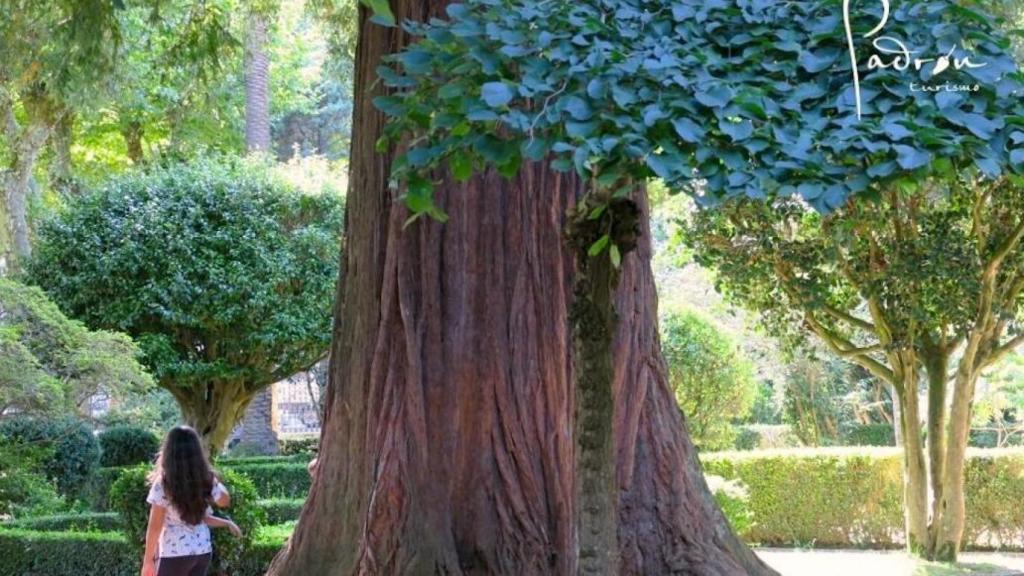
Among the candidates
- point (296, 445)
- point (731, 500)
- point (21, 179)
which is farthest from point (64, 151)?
point (731, 500)

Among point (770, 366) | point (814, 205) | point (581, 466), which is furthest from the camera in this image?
point (770, 366)

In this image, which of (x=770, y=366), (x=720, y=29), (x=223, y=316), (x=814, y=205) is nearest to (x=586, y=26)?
(x=720, y=29)

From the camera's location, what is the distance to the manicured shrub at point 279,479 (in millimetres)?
19562

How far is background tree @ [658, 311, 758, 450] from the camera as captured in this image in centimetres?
2070

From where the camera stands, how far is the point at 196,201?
65.5 feet

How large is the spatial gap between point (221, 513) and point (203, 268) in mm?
9566

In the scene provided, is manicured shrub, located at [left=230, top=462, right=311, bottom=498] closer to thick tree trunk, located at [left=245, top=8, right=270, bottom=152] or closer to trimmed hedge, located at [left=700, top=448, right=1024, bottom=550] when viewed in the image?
trimmed hedge, located at [left=700, top=448, right=1024, bottom=550]

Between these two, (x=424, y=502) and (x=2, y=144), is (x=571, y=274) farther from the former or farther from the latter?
(x=2, y=144)

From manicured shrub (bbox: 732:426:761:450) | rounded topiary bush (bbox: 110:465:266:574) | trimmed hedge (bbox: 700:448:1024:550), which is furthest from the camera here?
manicured shrub (bbox: 732:426:761:450)

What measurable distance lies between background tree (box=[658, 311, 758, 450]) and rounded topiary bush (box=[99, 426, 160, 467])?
28.3 ft

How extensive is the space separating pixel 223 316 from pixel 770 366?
16.4 m

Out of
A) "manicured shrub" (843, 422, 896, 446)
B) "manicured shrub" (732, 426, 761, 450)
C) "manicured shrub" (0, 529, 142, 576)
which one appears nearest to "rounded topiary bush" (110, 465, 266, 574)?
"manicured shrub" (0, 529, 142, 576)

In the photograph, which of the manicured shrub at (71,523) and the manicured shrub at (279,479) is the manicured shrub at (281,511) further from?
the manicured shrub at (279,479)

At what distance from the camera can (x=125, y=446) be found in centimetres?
2195
